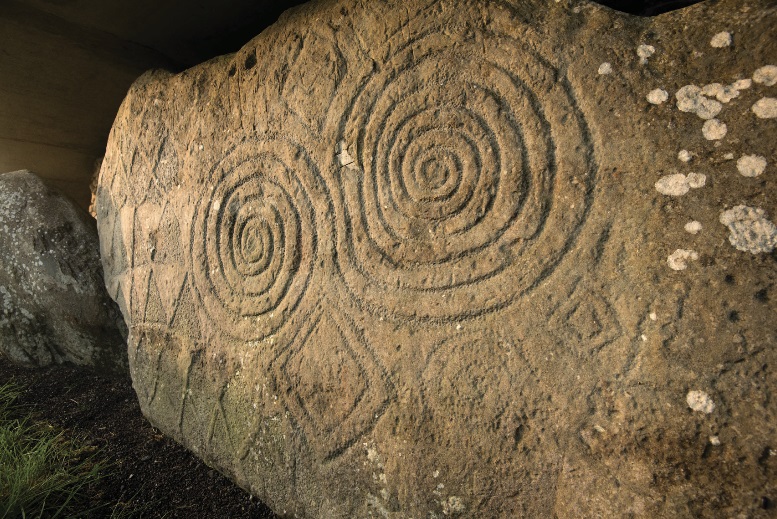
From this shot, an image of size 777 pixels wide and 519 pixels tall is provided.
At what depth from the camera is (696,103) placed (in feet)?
3.50

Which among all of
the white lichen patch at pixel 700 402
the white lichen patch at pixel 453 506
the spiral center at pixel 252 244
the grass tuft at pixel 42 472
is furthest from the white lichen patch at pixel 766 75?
the grass tuft at pixel 42 472

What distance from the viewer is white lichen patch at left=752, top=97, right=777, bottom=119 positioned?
3.25ft

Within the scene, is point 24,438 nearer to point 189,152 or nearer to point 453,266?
point 189,152

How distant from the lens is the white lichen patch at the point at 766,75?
999mm

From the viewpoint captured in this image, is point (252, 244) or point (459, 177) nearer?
point (459, 177)

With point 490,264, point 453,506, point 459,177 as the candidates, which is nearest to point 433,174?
point 459,177

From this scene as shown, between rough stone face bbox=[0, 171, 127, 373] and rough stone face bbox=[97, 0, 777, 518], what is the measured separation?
3.44ft

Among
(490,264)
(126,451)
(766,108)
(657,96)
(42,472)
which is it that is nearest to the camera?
(766,108)

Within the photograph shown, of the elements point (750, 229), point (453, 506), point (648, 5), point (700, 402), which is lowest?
point (453, 506)

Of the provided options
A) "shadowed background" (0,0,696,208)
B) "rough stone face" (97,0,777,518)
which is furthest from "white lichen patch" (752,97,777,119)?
"shadowed background" (0,0,696,208)

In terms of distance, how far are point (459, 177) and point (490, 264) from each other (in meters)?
0.21

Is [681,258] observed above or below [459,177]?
below

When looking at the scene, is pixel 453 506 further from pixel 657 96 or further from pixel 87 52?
pixel 87 52

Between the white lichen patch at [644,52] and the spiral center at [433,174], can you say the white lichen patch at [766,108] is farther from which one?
the spiral center at [433,174]
